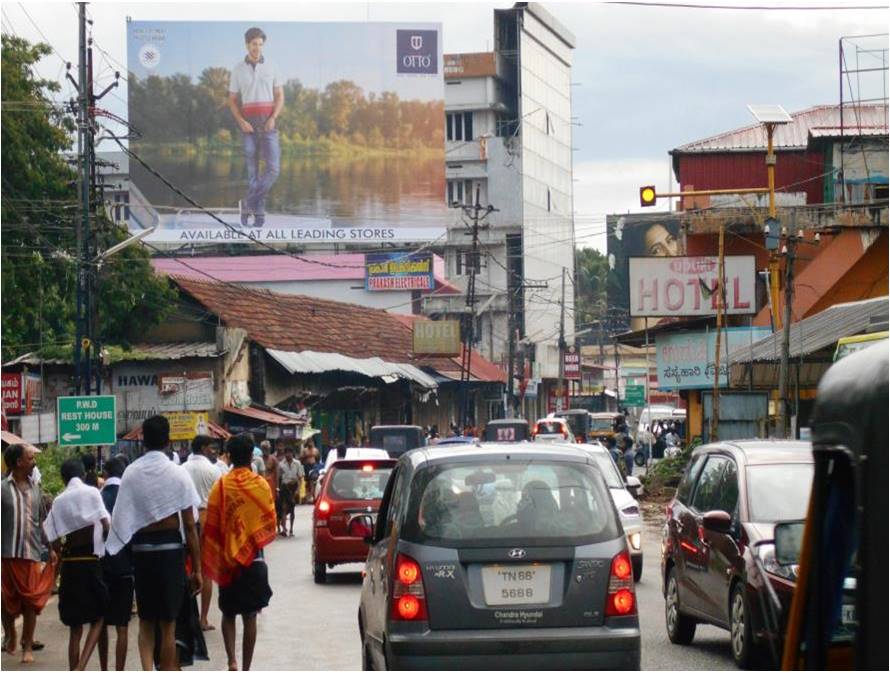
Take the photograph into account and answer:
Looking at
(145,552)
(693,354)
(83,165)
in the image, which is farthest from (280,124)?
(145,552)

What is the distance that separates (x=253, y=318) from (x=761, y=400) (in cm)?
2533

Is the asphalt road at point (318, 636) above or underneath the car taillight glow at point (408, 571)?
underneath

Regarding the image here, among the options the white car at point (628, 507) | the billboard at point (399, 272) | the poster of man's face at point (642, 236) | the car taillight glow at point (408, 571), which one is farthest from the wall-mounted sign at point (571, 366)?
the car taillight glow at point (408, 571)

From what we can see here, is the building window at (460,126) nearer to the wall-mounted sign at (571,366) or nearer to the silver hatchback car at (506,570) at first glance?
the wall-mounted sign at (571,366)

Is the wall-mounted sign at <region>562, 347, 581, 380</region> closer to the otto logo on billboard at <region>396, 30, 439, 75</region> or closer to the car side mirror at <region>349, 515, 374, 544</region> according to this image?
the otto logo on billboard at <region>396, 30, 439, 75</region>

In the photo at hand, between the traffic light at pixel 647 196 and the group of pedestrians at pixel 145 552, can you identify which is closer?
the group of pedestrians at pixel 145 552

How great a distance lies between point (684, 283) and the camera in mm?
48719

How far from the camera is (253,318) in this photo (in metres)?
53.0

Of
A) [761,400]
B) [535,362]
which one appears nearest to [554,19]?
[535,362]

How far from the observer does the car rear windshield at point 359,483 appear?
20.8 meters

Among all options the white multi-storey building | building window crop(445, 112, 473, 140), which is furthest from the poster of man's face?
building window crop(445, 112, 473, 140)

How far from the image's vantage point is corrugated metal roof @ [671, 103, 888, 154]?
58062mm

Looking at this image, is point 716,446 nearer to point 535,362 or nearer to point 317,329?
point 317,329

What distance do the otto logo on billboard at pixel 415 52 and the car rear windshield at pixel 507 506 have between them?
80.5 m
